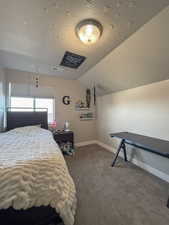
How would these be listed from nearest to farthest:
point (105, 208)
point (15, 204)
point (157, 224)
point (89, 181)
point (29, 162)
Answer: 1. point (15, 204)
2. point (29, 162)
3. point (157, 224)
4. point (105, 208)
5. point (89, 181)

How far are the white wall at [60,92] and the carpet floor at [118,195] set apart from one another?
1564mm

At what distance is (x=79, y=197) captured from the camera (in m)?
1.67

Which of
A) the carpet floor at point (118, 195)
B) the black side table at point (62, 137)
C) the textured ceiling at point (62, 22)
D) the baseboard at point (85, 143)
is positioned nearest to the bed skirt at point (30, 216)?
the carpet floor at point (118, 195)

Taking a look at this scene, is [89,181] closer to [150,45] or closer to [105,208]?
[105,208]

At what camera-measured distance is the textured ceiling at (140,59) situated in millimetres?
1478

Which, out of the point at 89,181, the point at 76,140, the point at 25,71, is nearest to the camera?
the point at 89,181

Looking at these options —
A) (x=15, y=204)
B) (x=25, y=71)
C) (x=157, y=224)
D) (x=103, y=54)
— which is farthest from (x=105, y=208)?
(x=25, y=71)

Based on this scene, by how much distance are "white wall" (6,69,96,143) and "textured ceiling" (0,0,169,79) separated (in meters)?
1.07

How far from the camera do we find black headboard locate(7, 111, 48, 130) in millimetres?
2986

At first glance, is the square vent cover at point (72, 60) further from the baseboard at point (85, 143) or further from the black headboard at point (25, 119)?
the baseboard at point (85, 143)

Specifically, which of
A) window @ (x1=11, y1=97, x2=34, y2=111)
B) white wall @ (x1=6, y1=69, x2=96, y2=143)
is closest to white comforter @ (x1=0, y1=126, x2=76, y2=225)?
window @ (x1=11, y1=97, x2=34, y2=111)

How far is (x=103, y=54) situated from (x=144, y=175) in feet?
8.48

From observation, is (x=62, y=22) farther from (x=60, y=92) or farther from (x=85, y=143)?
(x=85, y=143)

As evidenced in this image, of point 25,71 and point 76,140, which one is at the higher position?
point 25,71
